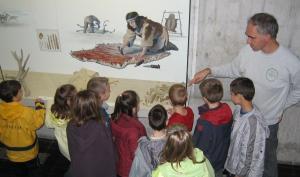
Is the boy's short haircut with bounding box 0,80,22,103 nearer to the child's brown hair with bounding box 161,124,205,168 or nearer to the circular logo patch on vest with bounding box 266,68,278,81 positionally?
the child's brown hair with bounding box 161,124,205,168

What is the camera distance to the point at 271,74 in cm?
292

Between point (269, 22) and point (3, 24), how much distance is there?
2.69 metres

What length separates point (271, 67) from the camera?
291cm

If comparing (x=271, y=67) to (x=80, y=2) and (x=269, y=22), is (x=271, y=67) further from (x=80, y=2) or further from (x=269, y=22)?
(x=80, y=2)

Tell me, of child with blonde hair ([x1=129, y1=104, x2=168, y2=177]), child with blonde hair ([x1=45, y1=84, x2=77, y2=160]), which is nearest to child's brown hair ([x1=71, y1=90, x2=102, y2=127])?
child with blonde hair ([x1=45, y1=84, x2=77, y2=160])

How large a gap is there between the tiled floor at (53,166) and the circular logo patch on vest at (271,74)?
132 cm

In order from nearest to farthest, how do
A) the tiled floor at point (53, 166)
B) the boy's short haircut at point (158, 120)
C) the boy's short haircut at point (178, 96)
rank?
the boy's short haircut at point (158, 120)
the boy's short haircut at point (178, 96)
the tiled floor at point (53, 166)

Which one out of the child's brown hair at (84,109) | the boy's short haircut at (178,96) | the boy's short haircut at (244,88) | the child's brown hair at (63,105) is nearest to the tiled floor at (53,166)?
the child's brown hair at (63,105)

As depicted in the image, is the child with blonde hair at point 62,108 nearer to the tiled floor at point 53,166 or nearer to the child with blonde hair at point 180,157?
the tiled floor at point 53,166

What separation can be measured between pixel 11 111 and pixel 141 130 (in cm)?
120

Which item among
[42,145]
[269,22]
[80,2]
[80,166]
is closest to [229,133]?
[269,22]

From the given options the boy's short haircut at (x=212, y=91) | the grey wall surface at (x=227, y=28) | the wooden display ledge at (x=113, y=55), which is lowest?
the boy's short haircut at (x=212, y=91)

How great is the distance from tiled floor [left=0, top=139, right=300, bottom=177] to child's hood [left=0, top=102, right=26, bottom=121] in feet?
3.04

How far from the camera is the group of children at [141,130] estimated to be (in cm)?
252
